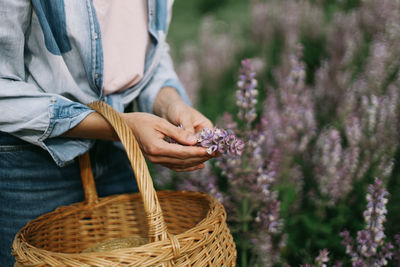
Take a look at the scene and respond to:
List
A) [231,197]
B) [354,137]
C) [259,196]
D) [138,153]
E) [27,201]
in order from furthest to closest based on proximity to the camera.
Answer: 1. [354,137]
2. [231,197]
3. [259,196]
4. [27,201]
5. [138,153]

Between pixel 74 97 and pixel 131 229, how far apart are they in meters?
0.54

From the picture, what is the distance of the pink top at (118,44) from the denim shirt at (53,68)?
4cm

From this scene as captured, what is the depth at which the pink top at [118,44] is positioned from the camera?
54.9 inches

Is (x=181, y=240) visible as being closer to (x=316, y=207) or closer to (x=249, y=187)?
(x=249, y=187)

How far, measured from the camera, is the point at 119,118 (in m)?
1.08

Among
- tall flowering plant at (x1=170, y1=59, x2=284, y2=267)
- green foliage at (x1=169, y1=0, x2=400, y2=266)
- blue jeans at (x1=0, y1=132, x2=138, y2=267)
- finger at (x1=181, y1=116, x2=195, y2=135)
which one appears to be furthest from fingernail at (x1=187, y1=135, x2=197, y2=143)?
green foliage at (x1=169, y1=0, x2=400, y2=266)

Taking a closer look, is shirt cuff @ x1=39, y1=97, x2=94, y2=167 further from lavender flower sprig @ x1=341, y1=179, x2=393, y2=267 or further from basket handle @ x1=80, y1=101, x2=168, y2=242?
lavender flower sprig @ x1=341, y1=179, x2=393, y2=267

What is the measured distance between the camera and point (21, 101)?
43.9 inches

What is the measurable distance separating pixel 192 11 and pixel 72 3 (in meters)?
5.41

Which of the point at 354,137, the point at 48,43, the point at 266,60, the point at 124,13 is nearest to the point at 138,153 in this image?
the point at 48,43

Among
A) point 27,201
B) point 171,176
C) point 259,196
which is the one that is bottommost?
point 171,176

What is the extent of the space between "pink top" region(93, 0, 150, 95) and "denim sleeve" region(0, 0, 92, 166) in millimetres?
259

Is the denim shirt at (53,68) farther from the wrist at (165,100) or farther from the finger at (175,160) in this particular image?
the finger at (175,160)

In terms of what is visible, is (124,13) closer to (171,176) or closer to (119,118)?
(119,118)
